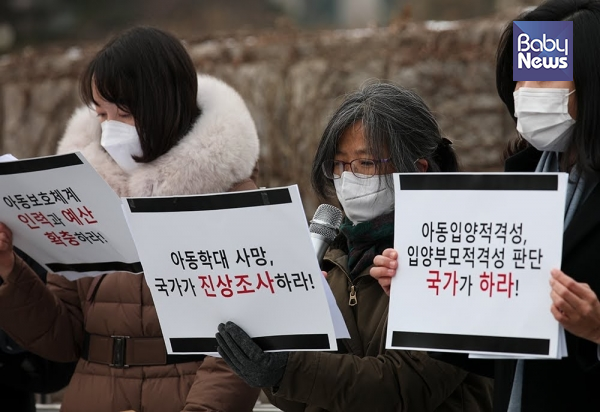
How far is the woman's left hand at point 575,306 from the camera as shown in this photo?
221 centimetres

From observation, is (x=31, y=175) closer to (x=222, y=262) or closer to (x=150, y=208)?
(x=150, y=208)

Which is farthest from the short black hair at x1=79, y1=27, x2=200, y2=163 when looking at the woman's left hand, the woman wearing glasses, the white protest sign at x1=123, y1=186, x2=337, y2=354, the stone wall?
the stone wall

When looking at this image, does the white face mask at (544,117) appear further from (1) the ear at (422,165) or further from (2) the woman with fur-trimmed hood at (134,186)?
(2) the woman with fur-trimmed hood at (134,186)

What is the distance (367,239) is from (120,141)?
1.03 m

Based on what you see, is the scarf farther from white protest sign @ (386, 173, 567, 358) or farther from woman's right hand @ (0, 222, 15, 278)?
woman's right hand @ (0, 222, 15, 278)

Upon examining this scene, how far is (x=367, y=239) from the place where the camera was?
3.00 m

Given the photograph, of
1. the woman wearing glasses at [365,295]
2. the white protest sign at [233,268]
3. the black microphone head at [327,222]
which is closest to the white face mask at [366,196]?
the woman wearing glasses at [365,295]

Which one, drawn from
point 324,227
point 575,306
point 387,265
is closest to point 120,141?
point 324,227

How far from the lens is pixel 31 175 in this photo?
3.21 m

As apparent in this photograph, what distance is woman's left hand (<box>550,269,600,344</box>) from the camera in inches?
87.1

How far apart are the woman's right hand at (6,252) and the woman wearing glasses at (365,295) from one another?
1096mm

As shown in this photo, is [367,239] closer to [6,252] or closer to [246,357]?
[246,357]

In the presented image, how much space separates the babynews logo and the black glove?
1.04 m

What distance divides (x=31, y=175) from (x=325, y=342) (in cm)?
122
